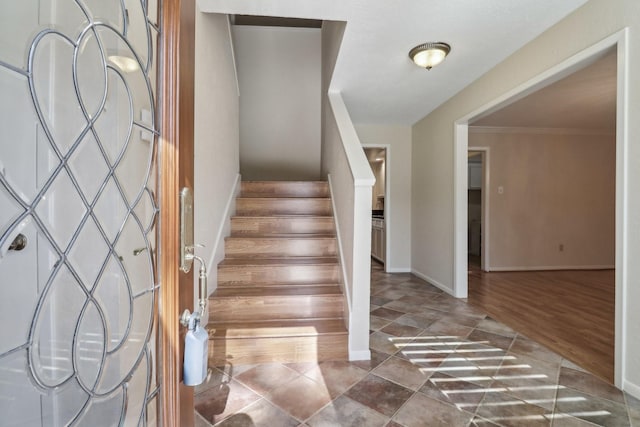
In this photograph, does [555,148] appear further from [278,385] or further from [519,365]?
[278,385]

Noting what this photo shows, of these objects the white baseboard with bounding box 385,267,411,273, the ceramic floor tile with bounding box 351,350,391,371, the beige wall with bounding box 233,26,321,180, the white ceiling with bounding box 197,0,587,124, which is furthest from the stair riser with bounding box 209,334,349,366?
the beige wall with bounding box 233,26,321,180

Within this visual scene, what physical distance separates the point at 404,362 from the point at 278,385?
2.79ft

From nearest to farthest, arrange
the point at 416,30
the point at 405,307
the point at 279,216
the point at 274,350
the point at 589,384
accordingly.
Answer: the point at 589,384, the point at 274,350, the point at 416,30, the point at 279,216, the point at 405,307

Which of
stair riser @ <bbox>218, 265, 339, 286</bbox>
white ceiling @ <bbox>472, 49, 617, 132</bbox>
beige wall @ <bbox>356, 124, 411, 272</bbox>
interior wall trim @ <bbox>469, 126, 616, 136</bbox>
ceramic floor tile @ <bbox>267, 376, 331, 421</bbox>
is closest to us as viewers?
ceramic floor tile @ <bbox>267, 376, 331, 421</bbox>

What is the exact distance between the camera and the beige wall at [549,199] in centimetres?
474

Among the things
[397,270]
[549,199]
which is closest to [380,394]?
[397,270]

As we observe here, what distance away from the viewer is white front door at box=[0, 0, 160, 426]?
464mm

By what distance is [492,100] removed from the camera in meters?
2.58

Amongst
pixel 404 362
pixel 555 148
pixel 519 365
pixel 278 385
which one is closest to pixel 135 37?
pixel 278 385

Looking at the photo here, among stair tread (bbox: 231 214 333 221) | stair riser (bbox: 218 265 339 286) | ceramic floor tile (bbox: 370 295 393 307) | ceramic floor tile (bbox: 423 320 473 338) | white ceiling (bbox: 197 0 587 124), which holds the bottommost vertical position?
ceramic floor tile (bbox: 423 320 473 338)

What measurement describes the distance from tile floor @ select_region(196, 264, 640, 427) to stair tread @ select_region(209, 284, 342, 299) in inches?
18.7

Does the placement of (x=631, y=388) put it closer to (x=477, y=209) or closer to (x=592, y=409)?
(x=592, y=409)

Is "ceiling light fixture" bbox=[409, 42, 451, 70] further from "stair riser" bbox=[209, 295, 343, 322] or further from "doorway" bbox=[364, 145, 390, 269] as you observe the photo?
"stair riser" bbox=[209, 295, 343, 322]

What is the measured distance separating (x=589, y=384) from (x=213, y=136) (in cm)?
291
